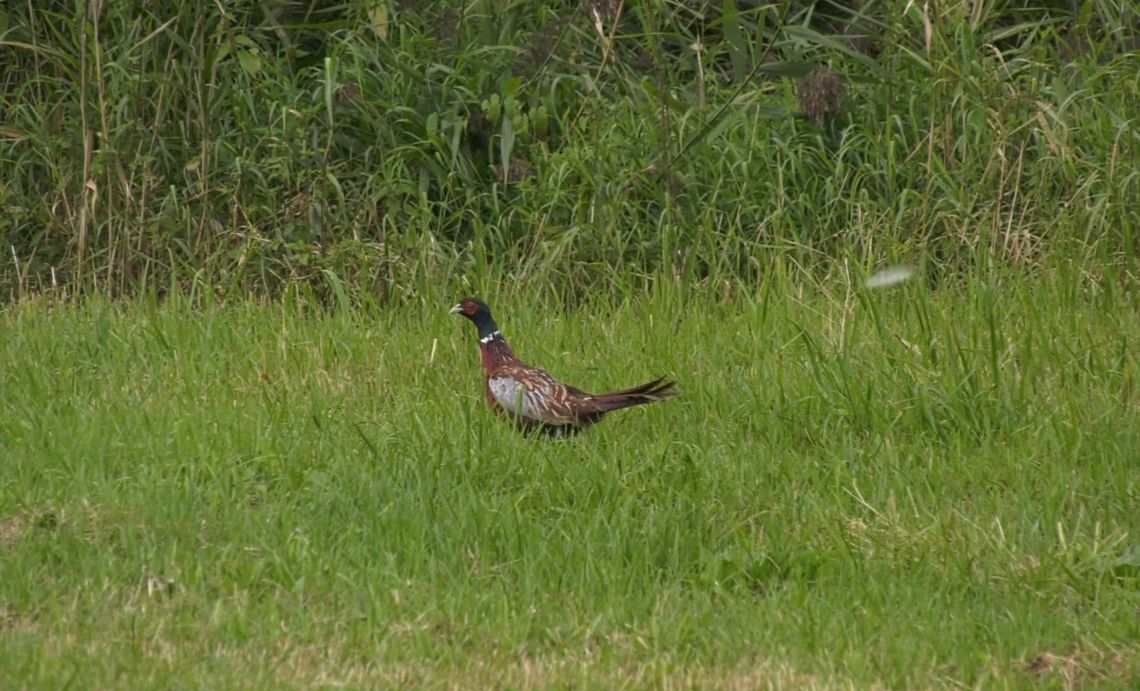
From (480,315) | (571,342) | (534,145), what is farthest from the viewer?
(534,145)

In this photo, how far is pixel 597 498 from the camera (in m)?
5.58

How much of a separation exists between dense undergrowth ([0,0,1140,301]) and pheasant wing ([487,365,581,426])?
5.57 ft

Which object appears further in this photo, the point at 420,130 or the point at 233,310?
the point at 420,130

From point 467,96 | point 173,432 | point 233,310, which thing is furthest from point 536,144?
point 173,432

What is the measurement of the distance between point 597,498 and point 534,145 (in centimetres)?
370

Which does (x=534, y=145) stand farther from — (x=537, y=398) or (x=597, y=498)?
(x=597, y=498)

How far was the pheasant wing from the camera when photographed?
6.29 meters

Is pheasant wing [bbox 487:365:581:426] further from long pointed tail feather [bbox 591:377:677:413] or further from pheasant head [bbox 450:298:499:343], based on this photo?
pheasant head [bbox 450:298:499:343]

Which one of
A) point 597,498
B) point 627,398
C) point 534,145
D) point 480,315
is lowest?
point 597,498

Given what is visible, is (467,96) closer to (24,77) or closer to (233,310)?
(233,310)

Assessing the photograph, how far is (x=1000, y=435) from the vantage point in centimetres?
615

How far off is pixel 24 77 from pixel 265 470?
14.8 feet

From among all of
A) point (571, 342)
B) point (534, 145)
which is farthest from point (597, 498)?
point (534, 145)

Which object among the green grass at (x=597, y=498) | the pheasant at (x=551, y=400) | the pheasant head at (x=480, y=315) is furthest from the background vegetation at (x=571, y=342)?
the pheasant head at (x=480, y=315)
